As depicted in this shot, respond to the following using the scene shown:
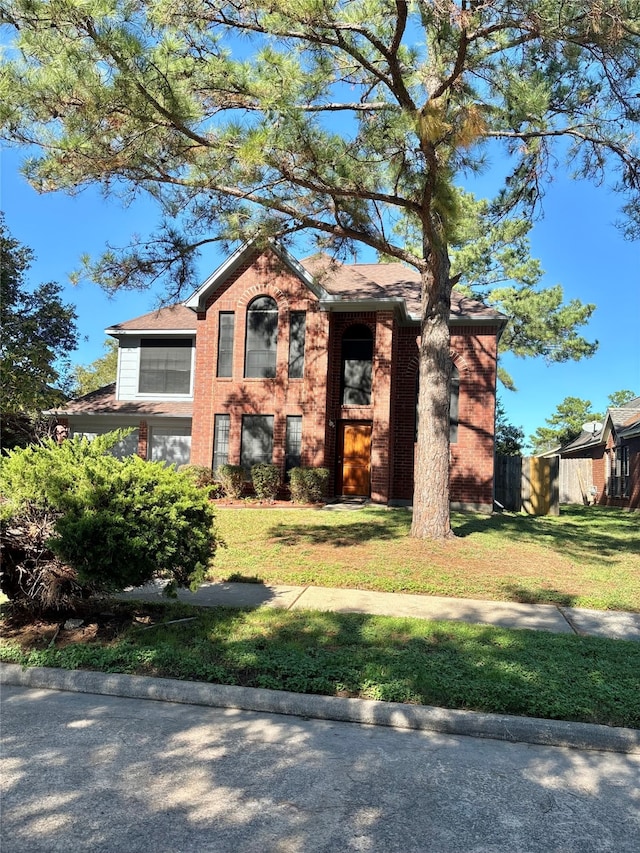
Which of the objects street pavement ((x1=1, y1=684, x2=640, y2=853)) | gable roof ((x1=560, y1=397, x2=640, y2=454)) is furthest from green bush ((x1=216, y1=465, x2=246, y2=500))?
gable roof ((x1=560, y1=397, x2=640, y2=454))

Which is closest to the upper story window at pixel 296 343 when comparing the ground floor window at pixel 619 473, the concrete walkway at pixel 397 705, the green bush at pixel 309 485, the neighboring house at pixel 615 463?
the green bush at pixel 309 485

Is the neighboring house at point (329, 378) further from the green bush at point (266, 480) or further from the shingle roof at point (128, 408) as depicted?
the shingle roof at point (128, 408)

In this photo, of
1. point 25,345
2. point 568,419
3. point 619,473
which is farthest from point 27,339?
point 568,419

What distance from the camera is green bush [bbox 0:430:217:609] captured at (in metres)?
5.09

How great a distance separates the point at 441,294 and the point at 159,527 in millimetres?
7264

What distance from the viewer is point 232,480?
55.8 feet

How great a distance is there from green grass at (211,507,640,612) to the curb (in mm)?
3388

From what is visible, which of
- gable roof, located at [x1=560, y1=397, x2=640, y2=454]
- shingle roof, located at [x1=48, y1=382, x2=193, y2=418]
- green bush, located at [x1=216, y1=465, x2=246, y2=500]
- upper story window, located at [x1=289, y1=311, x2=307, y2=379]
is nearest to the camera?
green bush, located at [x1=216, y1=465, x2=246, y2=500]

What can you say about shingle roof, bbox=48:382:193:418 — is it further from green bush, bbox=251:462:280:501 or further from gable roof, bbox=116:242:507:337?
green bush, bbox=251:462:280:501

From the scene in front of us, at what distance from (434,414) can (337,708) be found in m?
6.99

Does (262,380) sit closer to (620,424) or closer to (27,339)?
(27,339)

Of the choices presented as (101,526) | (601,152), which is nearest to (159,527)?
(101,526)

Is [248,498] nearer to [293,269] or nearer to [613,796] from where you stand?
[293,269]

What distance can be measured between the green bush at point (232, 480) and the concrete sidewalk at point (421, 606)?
9.32m
